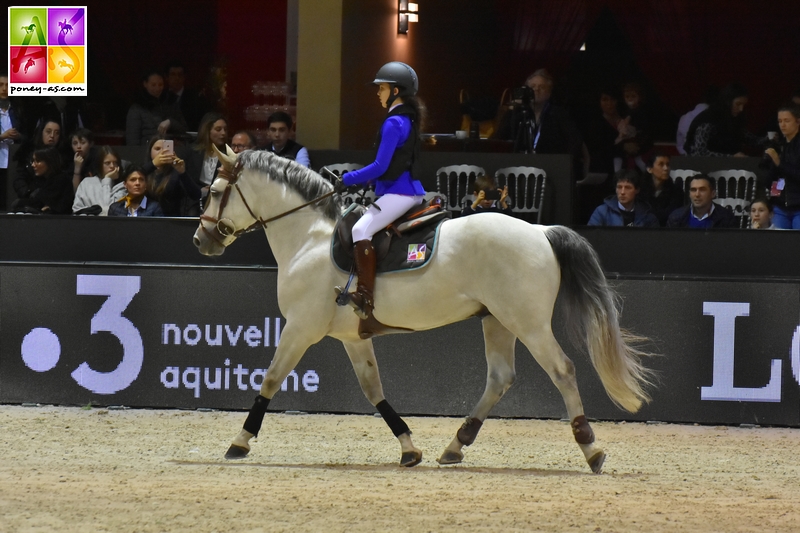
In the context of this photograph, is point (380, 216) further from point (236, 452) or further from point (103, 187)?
point (103, 187)

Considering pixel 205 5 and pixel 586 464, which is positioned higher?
pixel 205 5

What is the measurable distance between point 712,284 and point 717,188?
2.49 meters

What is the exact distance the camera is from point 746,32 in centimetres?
1641

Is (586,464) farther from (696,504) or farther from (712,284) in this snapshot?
(712,284)

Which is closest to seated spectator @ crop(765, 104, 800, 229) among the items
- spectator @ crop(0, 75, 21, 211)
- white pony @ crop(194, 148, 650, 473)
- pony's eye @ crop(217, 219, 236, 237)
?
white pony @ crop(194, 148, 650, 473)

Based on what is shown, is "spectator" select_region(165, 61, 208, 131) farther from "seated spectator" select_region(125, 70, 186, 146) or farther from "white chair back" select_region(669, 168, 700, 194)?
"white chair back" select_region(669, 168, 700, 194)

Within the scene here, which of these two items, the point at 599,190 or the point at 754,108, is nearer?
the point at 599,190

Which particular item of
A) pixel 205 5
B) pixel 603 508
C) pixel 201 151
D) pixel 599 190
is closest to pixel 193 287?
pixel 201 151

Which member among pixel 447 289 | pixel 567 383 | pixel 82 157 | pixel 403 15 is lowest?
pixel 567 383

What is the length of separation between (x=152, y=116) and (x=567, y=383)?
7.00 meters

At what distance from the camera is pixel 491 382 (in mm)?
7160

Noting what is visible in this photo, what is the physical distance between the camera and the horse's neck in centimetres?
727

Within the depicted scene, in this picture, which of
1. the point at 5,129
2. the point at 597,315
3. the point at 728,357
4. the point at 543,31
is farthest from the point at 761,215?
the point at 543,31

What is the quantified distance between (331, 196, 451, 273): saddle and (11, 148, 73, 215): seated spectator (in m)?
4.62
